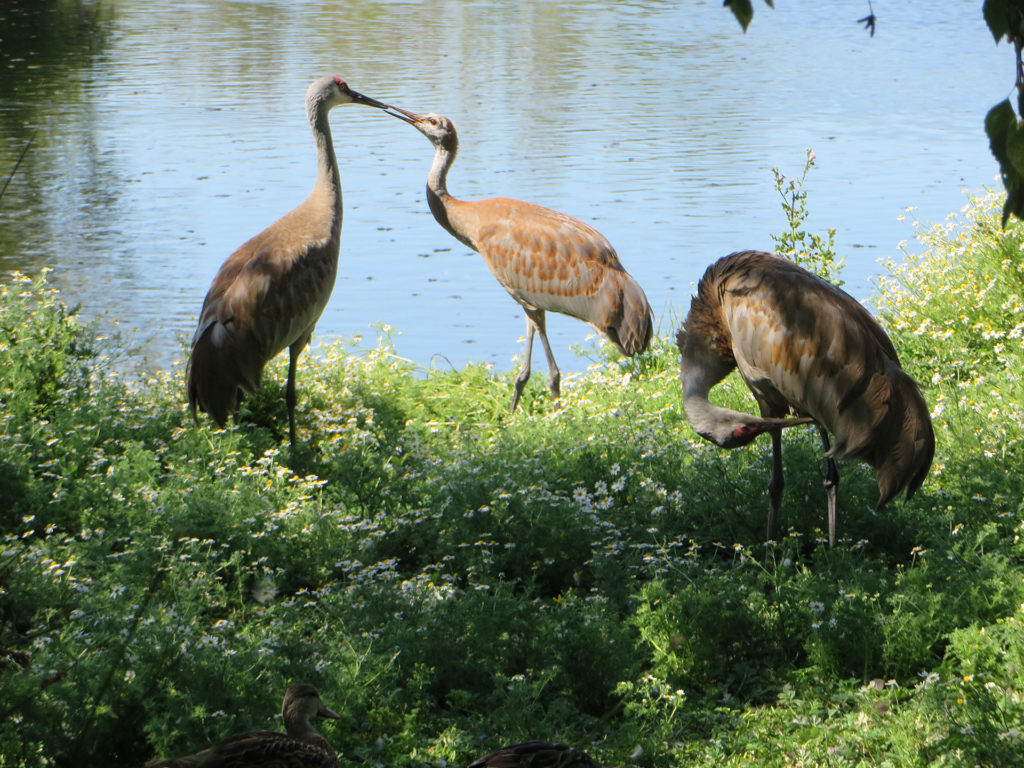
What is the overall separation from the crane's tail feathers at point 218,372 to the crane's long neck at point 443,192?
2471 mm

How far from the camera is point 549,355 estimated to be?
8.16 meters

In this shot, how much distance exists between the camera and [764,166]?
13.5 metres

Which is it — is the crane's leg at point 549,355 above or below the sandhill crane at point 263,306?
below

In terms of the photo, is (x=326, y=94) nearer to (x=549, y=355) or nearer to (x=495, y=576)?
(x=549, y=355)

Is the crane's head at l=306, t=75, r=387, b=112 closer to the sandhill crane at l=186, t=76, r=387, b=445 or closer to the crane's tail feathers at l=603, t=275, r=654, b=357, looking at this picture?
the sandhill crane at l=186, t=76, r=387, b=445

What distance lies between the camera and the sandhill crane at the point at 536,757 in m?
3.39

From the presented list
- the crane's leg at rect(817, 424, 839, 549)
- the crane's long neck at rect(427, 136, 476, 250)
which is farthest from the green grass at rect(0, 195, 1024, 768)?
the crane's long neck at rect(427, 136, 476, 250)

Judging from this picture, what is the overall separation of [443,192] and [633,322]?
193 centimetres

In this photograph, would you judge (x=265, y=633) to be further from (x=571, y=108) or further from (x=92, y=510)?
(x=571, y=108)

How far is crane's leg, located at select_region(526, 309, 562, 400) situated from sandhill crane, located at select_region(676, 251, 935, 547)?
2295mm

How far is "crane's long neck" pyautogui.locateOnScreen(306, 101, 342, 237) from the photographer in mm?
7668

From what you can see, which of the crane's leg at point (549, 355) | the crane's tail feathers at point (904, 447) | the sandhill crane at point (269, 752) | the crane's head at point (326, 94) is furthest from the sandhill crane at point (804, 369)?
the crane's head at point (326, 94)

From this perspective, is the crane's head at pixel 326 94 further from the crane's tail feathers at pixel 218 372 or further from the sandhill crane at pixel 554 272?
the crane's tail feathers at pixel 218 372

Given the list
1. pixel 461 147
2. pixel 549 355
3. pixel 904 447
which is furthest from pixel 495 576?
pixel 461 147
